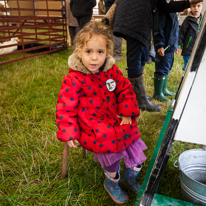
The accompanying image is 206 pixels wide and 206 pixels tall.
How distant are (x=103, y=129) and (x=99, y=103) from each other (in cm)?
21

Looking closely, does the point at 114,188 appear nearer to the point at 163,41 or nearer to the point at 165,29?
the point at 163,41

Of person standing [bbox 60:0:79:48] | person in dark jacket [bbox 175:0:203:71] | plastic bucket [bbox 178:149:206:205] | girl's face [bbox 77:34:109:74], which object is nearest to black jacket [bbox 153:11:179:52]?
person in dark jacket [bbox 175:0:203:71]

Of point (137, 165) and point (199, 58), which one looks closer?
point (199, 58)

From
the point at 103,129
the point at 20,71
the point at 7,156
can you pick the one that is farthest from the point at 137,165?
the point at 20,71

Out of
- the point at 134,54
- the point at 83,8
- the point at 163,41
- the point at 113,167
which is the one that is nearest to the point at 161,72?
the point at 163,41

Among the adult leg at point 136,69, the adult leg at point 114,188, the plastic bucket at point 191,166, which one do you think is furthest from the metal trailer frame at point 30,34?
the plastic bucket at point 191,166

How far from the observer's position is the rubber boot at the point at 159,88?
117 inches

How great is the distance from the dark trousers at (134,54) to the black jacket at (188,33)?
1.88m

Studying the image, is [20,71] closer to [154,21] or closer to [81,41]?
[154,21]

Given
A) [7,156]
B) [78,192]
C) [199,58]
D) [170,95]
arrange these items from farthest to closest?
[170,95]
[7,156]
[78,192]
[199,58]

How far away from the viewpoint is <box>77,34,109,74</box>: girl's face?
136 cm

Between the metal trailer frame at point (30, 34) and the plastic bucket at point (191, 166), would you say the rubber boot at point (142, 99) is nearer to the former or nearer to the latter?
the plastic bucket at point (191, 166)

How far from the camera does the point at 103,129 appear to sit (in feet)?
4.39

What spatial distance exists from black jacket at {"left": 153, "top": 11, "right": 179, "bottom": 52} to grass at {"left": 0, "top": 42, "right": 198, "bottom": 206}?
2.86 feet
